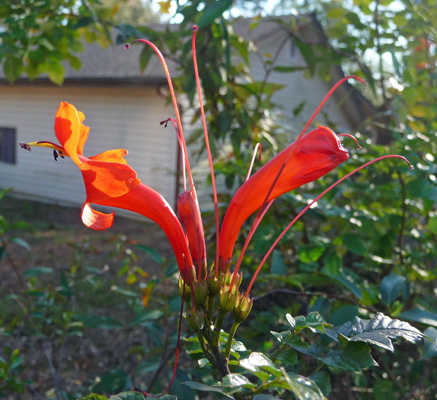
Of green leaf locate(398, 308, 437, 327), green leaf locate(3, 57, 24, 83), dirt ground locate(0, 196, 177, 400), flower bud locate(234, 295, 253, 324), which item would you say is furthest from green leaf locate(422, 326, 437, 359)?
green leaf locate(3, 57, 24, 83)

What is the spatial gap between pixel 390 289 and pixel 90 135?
1060 centimetres

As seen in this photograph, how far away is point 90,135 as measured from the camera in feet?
36.8

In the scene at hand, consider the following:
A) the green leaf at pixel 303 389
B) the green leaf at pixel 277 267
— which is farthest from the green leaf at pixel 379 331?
the green leaf at pixel 277 267

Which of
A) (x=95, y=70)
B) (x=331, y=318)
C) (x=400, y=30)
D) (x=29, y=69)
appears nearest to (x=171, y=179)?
(x=95, y=70)

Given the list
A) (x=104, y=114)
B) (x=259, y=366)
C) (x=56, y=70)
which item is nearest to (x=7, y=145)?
(x=104, y=114)

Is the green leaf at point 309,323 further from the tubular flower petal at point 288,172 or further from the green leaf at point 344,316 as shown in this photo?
the green leaf at point 344,316

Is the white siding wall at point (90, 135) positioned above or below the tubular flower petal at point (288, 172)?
below

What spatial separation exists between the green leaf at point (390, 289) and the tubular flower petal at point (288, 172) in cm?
61

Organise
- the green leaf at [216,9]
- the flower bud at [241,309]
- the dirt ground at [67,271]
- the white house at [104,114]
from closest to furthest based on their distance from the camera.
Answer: the flower bud at [241,309]
the green leaf at [216,9]
the dirt ground at [67,271]
the white house at [104,114]

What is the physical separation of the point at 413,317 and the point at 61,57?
2.52 meters

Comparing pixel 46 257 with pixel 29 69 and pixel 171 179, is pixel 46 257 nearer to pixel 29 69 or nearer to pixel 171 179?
pixel 171 179

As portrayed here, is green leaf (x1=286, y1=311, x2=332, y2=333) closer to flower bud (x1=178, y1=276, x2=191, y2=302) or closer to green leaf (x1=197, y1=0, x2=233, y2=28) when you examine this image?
flower bud (x1=178, y1=276, x2=191, y2=302)

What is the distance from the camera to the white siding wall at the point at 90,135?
33.7 ft

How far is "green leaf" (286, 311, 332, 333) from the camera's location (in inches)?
34.0
